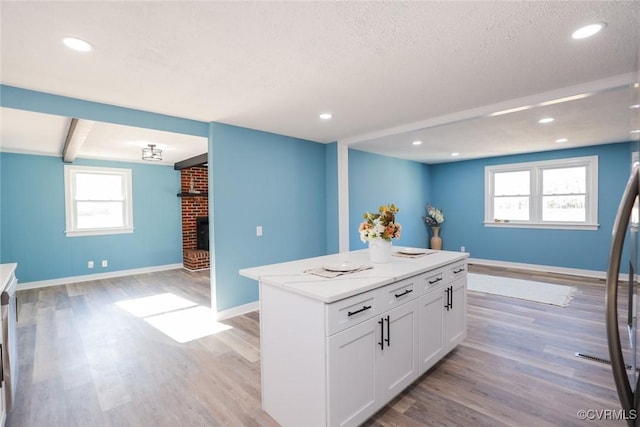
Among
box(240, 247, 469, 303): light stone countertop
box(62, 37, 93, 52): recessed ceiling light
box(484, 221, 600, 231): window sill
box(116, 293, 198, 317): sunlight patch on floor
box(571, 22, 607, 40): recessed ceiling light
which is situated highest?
box(571, 22, 607, 40): recessed ceiling light

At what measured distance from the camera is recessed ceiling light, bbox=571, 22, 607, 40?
1763 mm

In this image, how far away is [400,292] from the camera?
6.57 feet

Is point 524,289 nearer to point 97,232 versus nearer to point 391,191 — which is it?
point 391,191

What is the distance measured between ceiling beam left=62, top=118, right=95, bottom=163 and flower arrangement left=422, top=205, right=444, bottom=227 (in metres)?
6.62

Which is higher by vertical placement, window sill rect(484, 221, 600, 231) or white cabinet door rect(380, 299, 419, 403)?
window sill rect(484, 221, 600, 231)

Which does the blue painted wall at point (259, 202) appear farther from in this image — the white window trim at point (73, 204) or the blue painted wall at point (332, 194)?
the white window trim at point (73, 204)

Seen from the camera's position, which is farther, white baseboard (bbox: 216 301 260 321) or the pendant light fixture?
the pendant light fixture

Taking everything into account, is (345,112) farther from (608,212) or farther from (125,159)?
(608,212)

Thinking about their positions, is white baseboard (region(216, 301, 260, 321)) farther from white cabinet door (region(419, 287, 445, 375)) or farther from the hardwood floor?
white cabinet door (region(419, 287, 445, 375))

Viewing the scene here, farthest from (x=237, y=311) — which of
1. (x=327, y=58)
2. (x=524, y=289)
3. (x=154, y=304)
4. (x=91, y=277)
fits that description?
(x=524, y=289)

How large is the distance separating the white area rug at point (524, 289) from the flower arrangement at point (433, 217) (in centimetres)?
202

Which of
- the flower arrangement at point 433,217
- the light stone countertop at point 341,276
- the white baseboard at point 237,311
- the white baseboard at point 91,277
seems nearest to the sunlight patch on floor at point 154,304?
the white baseboard at point 237,311

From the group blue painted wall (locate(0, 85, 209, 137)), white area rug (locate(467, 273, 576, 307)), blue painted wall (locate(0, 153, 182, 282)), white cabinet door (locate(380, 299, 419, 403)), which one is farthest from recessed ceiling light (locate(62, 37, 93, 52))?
white area rug (locate(467, 273, 576, 307))

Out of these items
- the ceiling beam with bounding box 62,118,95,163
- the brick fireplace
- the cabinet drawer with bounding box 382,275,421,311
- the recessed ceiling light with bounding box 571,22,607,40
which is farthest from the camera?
the brick fireplace
